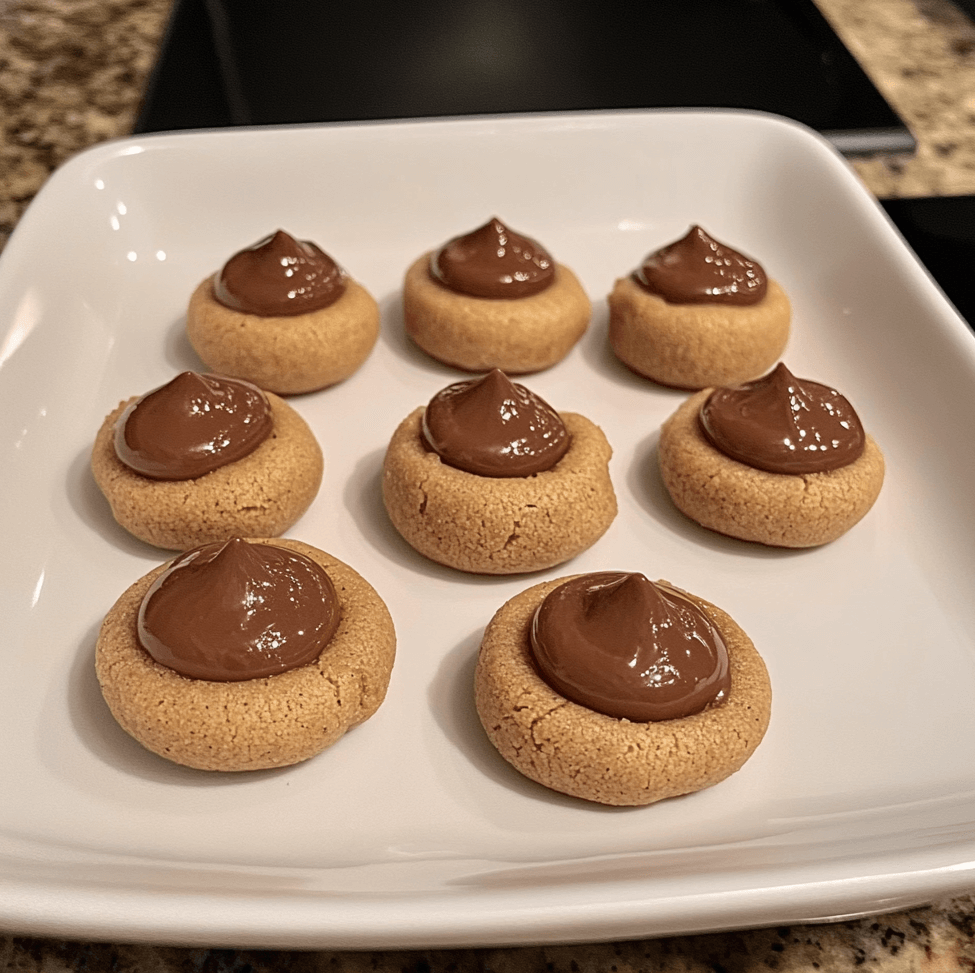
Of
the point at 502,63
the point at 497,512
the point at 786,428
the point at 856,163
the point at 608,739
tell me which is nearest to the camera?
the point at 608,739

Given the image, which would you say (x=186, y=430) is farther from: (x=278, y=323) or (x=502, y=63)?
(x=502, y=63)

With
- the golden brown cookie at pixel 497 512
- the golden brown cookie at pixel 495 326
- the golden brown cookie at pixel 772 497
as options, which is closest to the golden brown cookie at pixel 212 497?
the golden brown cookie at pixel 497 512

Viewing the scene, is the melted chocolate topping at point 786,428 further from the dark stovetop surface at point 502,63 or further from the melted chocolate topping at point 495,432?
the dark stovetop surface at point 502,63

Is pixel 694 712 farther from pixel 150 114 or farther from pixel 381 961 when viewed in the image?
pixel 150 114

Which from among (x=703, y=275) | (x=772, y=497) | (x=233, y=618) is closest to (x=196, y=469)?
(x=233, y=618)

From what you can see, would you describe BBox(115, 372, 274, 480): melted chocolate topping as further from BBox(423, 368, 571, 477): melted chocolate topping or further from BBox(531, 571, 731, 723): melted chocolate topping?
BBox(531, 571, 731, 723): melted chocolate topping

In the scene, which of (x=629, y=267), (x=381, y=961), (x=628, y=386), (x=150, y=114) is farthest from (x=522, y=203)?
(x=381, y=961)
